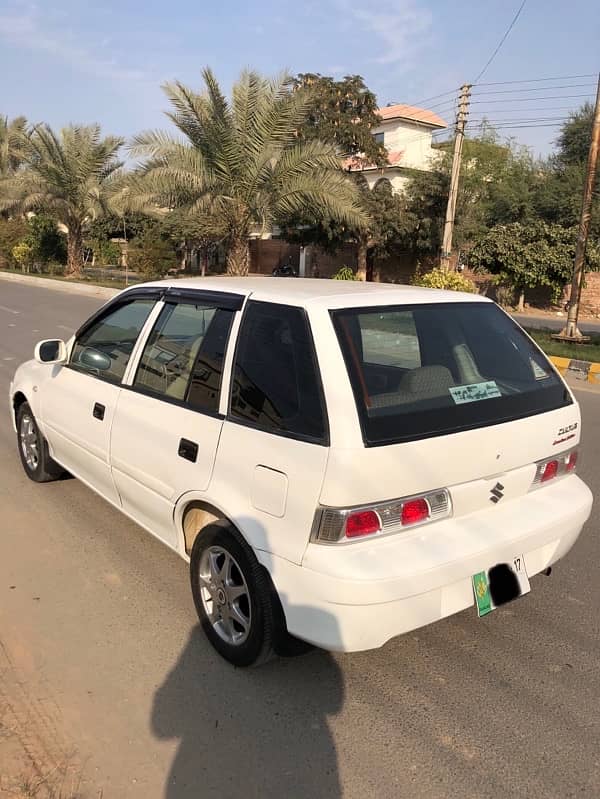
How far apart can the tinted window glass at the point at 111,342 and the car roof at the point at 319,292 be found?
0.88 ft

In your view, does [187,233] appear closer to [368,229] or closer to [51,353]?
[368,229]

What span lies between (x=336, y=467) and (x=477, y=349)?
4.26 ft

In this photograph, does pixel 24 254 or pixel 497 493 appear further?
pixel 24 254

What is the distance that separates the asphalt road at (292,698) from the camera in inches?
88.0

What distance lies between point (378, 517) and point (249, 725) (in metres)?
0.95

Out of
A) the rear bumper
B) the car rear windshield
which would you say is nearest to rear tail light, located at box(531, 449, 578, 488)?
the car rear windshield

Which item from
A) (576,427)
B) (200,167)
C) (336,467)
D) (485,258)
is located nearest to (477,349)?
(576,427)

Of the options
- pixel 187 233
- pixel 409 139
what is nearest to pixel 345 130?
pixel 187 233

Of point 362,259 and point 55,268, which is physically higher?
point 362,259

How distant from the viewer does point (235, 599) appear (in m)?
2.77

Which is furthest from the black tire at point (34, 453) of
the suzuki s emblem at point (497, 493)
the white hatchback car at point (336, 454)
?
the suzuki s emblem at point (497, 493)

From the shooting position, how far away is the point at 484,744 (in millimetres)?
2396

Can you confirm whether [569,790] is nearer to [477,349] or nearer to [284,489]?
[284,489]

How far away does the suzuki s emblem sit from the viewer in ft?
8.86
